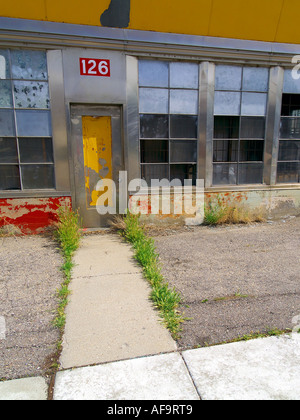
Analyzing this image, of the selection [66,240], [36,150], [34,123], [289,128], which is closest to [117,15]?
[34,123]

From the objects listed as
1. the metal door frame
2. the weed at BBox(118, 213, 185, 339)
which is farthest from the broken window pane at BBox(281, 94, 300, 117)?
the weed at BBox(118, 213, 185, 339)

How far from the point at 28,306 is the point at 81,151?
317cm

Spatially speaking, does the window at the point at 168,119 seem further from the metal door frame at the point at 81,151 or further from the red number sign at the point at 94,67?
the red number sign at the point at 94,67

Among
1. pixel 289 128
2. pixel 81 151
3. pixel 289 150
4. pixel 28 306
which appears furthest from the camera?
pixel 289 150

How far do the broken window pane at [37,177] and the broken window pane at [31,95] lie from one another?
108 centimetres

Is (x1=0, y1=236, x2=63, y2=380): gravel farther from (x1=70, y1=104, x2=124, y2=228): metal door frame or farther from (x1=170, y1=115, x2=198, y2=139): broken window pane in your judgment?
(x1=170, y1=115, x2=198, y2=139): broken window pane

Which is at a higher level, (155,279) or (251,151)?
(251,151)

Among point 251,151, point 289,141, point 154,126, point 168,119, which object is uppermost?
point 168,119

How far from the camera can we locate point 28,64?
4750 mm

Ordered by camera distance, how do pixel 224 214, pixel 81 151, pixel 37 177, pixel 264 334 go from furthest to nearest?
pixel 224 214
pixel 81 151
pixel 37 177
pixel 264 334

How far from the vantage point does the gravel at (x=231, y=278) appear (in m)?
2.56

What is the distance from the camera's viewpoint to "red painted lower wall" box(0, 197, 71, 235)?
197 inches

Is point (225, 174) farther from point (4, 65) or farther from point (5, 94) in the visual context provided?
point (4, 65)

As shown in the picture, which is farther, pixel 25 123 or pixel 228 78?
pixel 228 78
